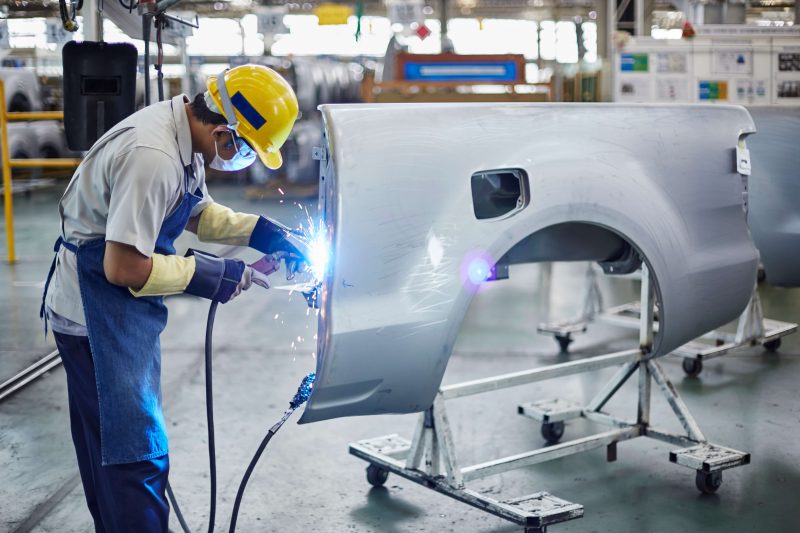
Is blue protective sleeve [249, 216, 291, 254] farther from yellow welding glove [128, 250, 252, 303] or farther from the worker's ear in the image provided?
the worker's ear

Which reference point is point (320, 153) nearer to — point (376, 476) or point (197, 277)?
point (197, 277)

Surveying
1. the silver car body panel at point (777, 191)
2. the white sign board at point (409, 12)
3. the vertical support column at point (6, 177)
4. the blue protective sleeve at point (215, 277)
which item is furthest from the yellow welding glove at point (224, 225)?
the white sign board at point (409, 12)

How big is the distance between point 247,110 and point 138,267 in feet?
1.64

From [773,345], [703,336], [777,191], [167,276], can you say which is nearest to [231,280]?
[167,276]

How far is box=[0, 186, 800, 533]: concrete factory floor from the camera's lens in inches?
123

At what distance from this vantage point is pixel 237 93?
240 centimetres

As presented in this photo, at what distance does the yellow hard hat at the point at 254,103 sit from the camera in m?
2.41

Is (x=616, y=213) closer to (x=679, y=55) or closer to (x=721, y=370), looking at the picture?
(x=721, y=370)

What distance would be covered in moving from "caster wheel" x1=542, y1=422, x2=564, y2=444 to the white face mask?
6.19ft

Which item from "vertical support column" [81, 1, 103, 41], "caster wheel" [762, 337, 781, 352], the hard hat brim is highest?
"vertical support column" [81, 1, 103, 41]

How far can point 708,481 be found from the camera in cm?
328

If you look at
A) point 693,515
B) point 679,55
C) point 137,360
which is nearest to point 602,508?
point 693,515

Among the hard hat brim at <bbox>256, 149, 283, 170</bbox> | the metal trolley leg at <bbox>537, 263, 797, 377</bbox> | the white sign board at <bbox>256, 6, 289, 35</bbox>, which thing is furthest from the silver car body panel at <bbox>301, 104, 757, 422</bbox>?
the white sign board at <bbox>256, 6, 289, 35</bbox>

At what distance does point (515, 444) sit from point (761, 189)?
1.78 metres
